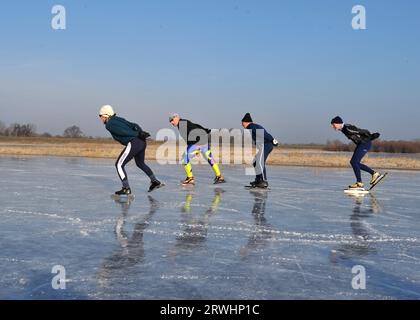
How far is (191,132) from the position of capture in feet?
31.4

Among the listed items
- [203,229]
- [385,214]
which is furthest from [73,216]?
[385,214]

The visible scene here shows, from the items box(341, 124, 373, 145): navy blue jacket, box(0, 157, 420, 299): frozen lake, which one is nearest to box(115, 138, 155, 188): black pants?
box(0, 157, 420, 299): frozen lake

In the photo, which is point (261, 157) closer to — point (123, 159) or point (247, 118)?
point (247, 118)

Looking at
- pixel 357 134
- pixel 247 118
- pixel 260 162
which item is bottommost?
pixel 260 162

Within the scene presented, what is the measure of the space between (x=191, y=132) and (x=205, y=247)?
553 cm

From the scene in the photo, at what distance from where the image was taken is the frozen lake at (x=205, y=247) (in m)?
3.01

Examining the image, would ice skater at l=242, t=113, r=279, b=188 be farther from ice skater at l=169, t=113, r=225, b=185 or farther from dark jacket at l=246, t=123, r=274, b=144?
ice skater at l=169, t=113, r=225, b=185

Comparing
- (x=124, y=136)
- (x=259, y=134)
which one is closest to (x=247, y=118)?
(x=259, y=134)

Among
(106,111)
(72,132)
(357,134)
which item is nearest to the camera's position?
(106,111)

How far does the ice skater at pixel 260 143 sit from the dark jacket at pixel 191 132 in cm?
88

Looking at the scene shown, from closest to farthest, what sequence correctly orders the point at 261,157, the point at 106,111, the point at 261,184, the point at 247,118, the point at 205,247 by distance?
the point at 205,247 < the point at 106,111 < the point at 247,118 < the point at 261,157 < the point at 261,184

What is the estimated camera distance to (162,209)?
658 centimetres

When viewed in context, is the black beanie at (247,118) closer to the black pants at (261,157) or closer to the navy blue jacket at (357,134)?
the black pants at (261,157)

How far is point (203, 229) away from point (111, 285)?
2.21m
